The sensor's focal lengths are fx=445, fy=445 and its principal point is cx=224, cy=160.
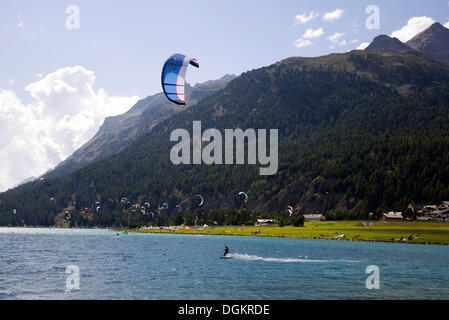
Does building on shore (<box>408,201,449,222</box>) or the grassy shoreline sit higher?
building on shore (<box>408,201,449,222</box>)

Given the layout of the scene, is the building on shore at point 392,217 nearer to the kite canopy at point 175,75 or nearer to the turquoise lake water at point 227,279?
the turquoise lake water at point 227,279

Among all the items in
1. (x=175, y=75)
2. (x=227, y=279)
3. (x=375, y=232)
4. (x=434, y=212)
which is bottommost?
(x=375, y=232)

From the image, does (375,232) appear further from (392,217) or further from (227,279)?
(227,279)

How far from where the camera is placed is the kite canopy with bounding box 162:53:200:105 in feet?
155

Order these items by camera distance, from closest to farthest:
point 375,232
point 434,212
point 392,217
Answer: point 375,232
point 392,217
point 434,212

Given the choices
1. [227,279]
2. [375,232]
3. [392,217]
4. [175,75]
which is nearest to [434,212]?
[392,217]

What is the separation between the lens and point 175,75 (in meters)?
48.6

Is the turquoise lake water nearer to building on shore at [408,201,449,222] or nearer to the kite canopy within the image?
the kite canopy

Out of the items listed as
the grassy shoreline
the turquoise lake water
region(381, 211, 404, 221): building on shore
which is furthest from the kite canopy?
region(381, 211, 404, 221): building on shore

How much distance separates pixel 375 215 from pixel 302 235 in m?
45.0

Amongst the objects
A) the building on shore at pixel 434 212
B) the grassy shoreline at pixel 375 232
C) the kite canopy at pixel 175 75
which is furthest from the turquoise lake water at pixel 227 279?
the building on shore at pixel 434 212

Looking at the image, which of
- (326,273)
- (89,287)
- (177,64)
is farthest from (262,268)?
(177,64)
